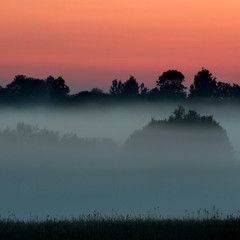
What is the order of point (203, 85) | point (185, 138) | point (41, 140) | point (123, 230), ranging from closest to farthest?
point (123, 230), point (185, 138), point (41, 140), point (203, 85)

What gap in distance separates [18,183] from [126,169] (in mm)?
15026

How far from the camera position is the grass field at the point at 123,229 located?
88.5ft

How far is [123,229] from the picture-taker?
1100 inches

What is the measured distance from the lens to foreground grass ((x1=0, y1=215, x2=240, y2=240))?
27.0 meters


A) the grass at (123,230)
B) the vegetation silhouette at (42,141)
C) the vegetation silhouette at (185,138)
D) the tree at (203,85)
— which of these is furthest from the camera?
the tree at (203,85)

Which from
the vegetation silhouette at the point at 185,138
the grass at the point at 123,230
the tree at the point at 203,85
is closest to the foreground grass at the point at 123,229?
the grass at the point at 123,230

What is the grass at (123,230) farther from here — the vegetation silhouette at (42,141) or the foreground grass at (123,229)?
the vegetation silhouette at (42,141)

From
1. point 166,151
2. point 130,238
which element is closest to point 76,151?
point 166,151

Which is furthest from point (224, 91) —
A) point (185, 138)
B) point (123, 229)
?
point (123, 229)

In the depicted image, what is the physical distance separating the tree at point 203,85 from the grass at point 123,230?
121 meters

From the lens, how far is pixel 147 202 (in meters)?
93.8

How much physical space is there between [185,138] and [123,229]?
78.6 meters

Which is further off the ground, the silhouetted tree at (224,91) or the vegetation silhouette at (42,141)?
the silhouetted tree at (224,91)

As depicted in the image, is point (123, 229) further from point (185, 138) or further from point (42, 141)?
point (42, 141)
